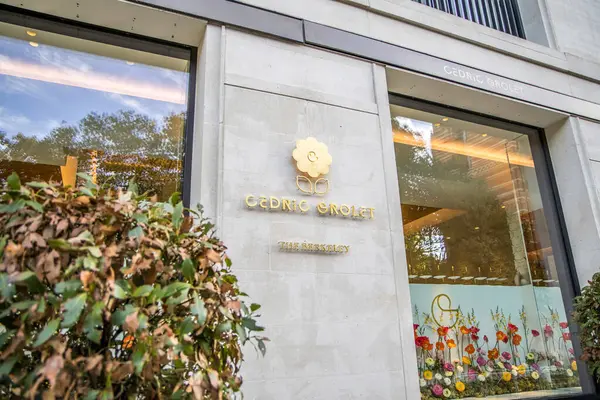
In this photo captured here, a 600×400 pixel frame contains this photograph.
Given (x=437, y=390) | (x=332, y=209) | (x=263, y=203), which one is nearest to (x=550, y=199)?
(x=437, y=390)

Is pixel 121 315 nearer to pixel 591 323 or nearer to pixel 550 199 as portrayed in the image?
pixel 591 323

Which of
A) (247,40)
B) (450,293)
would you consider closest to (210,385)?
(247,40)

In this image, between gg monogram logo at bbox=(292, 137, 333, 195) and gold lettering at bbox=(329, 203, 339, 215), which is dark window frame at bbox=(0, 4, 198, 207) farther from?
gold lettering at bbox=(329, 203, 339, 215)

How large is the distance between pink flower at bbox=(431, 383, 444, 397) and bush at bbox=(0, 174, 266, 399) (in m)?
3.39

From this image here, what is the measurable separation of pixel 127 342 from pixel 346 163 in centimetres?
314

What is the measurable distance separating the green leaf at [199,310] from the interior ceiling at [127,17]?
11.5ft

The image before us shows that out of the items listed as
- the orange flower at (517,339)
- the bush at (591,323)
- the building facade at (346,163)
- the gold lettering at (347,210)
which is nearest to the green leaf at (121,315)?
the building facade at (346,163)

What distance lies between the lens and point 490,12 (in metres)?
7.14

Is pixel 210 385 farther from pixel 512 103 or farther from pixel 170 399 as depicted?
pixel 512 103

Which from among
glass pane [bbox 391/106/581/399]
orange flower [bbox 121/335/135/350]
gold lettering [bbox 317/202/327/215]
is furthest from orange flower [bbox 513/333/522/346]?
orange flower [bbox 121/335/135/350]

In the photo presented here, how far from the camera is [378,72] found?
5203mm

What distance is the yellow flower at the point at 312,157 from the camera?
4.29 m

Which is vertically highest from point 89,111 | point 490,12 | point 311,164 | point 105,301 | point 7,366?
point 490,12

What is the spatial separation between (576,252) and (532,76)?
2.58m
